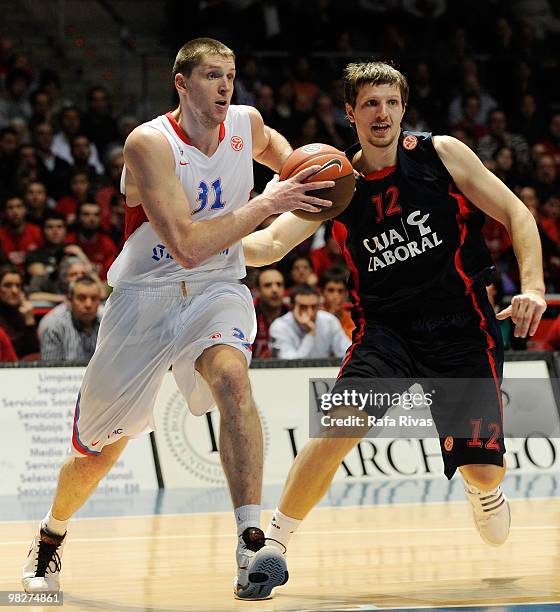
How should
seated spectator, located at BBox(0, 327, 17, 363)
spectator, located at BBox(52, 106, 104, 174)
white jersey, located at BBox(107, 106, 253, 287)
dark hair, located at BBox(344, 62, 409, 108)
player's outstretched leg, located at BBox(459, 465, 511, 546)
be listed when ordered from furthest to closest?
spectator, located at BBox(52, 106, 104, 174) → seated spectator, located at BBox(0, 327, 17, 363) → player's outstretched leg, located at BBox(459, 465, 511, 546) → dark hair, located at BBox(344, 62, 409, 108) → white jersey, located at BBox(107, 106, 253, 287)

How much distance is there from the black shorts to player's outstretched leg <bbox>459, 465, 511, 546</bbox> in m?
0.06

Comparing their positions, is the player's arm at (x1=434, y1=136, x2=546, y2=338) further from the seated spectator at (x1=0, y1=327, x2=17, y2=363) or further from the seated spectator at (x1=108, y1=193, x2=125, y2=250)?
the seated spectator at (x1=108, y1=193, x2=125, y2=250)

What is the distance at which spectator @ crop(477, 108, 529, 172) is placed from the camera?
1325cm

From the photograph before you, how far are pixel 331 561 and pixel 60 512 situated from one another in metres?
1.38

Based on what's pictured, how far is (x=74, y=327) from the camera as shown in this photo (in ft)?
28.1

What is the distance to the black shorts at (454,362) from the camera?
4734 millimetres

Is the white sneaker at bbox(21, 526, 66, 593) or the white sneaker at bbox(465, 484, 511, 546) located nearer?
the white sneaker at bbox(21, 526, 66, 593)

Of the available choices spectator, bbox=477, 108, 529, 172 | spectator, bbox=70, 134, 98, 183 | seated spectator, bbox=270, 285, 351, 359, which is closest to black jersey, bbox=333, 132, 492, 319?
seated spectator, bbox=270, 285, 351, 359

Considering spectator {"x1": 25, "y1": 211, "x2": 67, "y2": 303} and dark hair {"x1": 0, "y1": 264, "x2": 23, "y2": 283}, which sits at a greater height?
spectator {"x1": 25, "y1": 211, "x2": 67, "y2": 303}

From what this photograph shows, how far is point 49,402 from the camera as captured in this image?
7.86 m

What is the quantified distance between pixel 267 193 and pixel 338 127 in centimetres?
904

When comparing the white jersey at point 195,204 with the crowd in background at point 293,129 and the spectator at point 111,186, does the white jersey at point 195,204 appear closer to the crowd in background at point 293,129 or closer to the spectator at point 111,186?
the crowd in background at point 293,129

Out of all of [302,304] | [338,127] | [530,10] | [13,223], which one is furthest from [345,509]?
[530,10]

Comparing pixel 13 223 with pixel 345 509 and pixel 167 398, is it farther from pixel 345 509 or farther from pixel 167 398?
pixel 345 509
